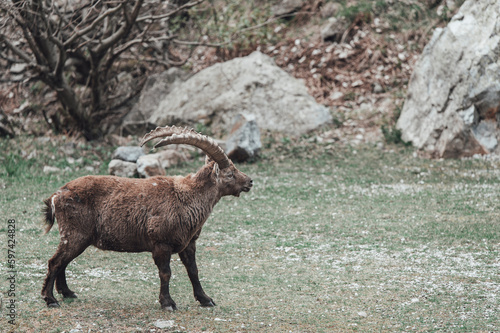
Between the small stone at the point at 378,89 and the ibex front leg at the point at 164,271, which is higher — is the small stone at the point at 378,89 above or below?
below

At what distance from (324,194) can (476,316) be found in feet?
20.8

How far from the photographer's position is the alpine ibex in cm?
650

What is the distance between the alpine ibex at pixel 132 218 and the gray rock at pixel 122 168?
6918mm

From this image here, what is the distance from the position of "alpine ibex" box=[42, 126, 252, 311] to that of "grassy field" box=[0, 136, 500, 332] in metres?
0.47

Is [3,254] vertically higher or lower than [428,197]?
higher

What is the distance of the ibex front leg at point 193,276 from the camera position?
683 centimetres

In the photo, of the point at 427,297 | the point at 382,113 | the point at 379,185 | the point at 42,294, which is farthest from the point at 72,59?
the point at 427,297

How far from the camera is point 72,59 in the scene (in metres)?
19.5

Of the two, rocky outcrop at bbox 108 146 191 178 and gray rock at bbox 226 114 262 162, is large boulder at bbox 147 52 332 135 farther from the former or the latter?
rocky outcrop at bbox 108 146 191 178

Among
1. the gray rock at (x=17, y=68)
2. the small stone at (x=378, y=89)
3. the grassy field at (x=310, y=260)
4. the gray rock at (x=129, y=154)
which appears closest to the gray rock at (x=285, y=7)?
the small stone at (x=378, y=89)

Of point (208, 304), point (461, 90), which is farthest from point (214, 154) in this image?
point (461, 90)

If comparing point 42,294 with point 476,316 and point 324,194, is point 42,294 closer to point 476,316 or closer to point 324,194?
point 476,316

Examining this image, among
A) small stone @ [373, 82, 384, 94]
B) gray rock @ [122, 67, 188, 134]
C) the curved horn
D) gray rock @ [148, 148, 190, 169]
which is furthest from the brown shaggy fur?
small stone @ [373, 82, 384, 94]

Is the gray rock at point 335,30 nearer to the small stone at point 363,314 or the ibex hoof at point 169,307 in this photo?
the small stone at point 363,314
